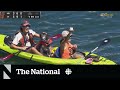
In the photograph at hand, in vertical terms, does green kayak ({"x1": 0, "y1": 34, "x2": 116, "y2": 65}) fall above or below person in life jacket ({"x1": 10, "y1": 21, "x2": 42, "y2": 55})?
below

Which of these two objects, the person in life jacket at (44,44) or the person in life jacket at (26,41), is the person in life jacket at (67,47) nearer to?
the person in life jacket at (44,44)

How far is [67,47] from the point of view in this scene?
6.54 metres

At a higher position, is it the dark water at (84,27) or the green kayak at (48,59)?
the dark water at (84,27)

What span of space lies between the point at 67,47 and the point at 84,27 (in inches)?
18.6

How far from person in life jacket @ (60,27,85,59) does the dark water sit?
0.25 ft

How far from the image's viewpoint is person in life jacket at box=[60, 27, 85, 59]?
21.4ft

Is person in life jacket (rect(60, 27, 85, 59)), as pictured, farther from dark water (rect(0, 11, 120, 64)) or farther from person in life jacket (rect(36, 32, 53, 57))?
person in life jacket (rect(36, 32, 53, 57))

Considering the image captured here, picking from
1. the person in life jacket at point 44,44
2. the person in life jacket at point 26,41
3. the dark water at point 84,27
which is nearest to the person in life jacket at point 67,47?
→ the dark water at point 84,27

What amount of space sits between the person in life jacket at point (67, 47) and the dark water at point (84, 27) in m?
0.08

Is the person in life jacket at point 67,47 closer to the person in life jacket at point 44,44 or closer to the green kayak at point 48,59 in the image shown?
the green kayak at point 48,59

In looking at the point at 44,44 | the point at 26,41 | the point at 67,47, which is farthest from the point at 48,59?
the point at 26,41

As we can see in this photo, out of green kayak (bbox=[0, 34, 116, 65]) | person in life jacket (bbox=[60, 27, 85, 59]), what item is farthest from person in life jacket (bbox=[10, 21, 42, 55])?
person in life jacket (bbox=[60, 27, 85, 59])

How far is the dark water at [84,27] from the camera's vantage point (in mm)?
6449
